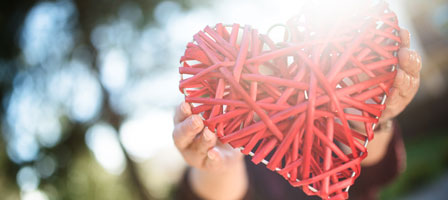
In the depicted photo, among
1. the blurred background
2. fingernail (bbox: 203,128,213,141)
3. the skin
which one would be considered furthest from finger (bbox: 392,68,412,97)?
the blurred background

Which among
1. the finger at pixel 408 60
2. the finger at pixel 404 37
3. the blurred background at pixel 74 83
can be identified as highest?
the finger at pixel 404 37

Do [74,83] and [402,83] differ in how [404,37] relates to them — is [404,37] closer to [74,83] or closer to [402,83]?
[402,83]

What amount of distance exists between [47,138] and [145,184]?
826mm

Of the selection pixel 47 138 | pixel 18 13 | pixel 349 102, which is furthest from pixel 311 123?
pixel 18 13

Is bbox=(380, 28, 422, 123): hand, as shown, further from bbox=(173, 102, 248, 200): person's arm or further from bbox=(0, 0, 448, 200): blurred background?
bbox=(0, 0, 448, 200): blurred background

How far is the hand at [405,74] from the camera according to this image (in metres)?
0.47

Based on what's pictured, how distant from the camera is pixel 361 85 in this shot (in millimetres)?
421

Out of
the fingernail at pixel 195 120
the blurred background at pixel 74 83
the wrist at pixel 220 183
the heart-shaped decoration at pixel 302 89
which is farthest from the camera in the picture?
the blurred background at pixel 74 83

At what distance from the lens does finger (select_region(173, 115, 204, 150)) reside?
0.52 meters

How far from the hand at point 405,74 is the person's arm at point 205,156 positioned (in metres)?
0.31

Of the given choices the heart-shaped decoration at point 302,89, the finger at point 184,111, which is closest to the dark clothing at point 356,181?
the finger at point 184,111

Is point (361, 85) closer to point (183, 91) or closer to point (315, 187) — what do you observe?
point (315, 187)

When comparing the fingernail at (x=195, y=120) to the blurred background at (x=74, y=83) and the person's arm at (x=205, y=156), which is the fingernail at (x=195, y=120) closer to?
the person's arm at (x=205, y=156)

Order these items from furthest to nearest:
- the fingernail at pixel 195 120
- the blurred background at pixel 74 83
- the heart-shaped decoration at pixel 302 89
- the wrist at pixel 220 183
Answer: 1. the blurred background at pixel 74 83
2. the wrist at pixel 220 183
3. the fingernail at pixel 195 120
4. the heart-shaped decoration at pixel 302 89
